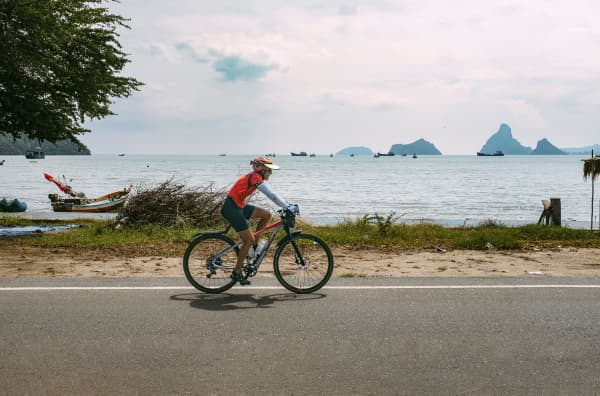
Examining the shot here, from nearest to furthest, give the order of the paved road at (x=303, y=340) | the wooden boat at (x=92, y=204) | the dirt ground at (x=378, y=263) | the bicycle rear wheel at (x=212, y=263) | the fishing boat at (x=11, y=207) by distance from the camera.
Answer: the paved road at (x=303, y=340)
the bicycle rear wheel at (x=212, y=263)
the dirt ground at (x=378, y=263)
the fishing boat at (x=11, y=207)
the wooden boat at (x=92, y=204)

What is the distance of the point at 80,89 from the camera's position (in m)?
18.5

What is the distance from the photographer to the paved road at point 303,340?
179 inches

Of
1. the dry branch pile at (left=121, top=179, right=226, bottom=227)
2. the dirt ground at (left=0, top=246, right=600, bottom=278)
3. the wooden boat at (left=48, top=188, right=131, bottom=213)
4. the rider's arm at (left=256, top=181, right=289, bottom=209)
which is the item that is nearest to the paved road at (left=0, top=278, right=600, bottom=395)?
the rider's arm at (left=256, top=181, right=289, bottom=209)

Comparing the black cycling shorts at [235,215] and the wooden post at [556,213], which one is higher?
the black cycling shorts at [235,215]

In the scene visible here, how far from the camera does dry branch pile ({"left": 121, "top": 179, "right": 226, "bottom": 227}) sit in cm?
1611

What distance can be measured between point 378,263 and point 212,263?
3747 mm

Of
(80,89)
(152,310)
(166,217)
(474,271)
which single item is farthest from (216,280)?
(80,89)

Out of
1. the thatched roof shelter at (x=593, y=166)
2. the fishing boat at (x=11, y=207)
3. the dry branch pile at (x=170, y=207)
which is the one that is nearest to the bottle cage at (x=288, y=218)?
the dry branch pile at (x=170, y=207)

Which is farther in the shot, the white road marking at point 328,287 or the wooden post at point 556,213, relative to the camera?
the wooden post at point 556,213

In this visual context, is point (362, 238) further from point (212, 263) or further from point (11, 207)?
point (11, 207)

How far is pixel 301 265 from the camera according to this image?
779 centimetres

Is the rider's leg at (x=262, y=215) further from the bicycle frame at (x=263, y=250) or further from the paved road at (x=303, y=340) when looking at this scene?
the paved road at (x=303, y=340)

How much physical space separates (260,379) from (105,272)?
561 centimetres

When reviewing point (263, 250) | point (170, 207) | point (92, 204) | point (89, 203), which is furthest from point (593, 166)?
point (89, 203)
